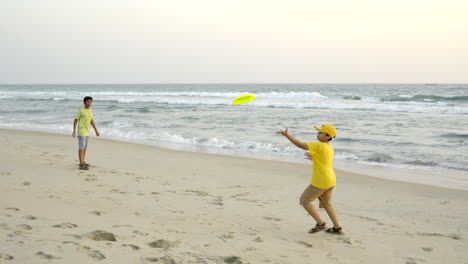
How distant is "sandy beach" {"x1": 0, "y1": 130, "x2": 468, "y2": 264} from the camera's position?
3307mm

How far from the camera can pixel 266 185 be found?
22.7 ft

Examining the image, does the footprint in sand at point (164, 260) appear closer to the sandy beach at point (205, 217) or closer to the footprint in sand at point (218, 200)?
the sandy beach at point (205, 217)

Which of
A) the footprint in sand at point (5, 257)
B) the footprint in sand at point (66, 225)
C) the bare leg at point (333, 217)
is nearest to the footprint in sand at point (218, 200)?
the bare leg at point (333, 217)

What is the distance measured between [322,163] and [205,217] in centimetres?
151

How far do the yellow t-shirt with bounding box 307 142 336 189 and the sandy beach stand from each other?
602 millimetres

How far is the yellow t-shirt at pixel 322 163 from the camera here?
4.18 meters

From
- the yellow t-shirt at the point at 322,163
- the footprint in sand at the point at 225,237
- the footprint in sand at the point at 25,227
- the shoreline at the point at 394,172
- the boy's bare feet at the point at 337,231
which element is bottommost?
the shoreline at the point at 394,172

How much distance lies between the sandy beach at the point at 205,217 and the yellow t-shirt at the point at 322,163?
60 centimetres

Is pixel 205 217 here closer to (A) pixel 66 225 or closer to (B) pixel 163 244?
(B) pixel 163 244

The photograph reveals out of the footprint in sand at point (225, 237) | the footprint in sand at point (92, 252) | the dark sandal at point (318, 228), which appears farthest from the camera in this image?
the dark sandal at point (318, 228)

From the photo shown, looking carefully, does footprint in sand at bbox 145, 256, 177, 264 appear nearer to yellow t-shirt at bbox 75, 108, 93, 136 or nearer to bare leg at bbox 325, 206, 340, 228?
bare leg at bbox 325, 206, 340, 228

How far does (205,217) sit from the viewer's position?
4621 mm

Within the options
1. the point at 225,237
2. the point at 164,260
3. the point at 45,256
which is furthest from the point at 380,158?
the point at 45,256

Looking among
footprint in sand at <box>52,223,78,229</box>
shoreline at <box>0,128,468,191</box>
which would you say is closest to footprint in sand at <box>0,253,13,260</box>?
footprint in sand at <box>52,223,78,229</box>
